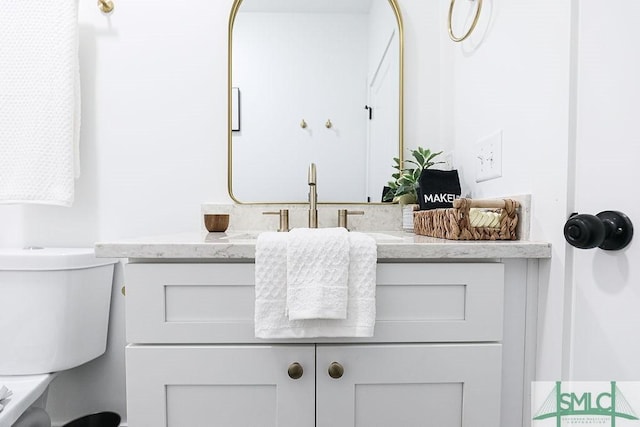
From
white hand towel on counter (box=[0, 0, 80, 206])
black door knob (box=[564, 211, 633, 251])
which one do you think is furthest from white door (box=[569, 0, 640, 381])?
white hand towel on counter (box=[0, 0, 80, 206])

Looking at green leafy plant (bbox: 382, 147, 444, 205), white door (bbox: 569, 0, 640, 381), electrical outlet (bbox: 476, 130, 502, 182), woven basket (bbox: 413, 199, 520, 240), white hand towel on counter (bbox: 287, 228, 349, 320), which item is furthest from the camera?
green leafy plant (bbox: 382, 147, 444, 205)

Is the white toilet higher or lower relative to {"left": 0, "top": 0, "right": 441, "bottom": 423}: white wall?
lower

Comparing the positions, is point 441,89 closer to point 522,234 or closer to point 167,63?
point 522,234

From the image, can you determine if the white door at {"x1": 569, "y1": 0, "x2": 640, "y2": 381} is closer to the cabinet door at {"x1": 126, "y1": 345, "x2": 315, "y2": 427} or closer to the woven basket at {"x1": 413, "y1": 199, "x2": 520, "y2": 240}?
the woven basket at {"x1": 413, "y1": 199, "x2": 520, "y2": 240}

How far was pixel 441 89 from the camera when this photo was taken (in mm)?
1282

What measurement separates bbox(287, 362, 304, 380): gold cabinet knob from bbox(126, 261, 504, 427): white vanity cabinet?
1 cm

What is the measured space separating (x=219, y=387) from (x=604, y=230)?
0.74 meters

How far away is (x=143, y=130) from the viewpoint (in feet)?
4.13

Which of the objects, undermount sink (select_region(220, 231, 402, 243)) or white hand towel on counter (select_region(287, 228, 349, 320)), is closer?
white hand towel on counter (select_region(287, 228, 349, 320))

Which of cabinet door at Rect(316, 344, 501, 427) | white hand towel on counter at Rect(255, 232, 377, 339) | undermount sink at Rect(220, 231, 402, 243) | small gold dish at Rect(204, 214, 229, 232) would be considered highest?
small gold dish at Rect(204, 214, 229, 232)

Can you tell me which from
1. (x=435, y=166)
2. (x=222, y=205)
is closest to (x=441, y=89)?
(x=435, y=166)

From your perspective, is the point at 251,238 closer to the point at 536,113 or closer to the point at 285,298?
the point at 285,298

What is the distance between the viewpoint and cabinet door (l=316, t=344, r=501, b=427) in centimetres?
70

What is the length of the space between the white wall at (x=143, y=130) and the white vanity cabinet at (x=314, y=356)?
63 centimetres
